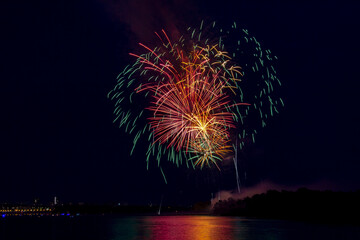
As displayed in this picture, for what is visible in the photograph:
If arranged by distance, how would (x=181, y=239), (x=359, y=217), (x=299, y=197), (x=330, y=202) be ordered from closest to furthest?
(x=181, y=239)
(x=359, y=217)
(x=330, y=202)
(x=299, y=197)

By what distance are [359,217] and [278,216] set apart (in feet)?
223

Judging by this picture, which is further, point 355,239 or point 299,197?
point 299,197

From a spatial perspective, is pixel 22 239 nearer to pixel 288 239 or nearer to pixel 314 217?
pixel 288 239

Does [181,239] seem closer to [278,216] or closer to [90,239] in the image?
[90,239]

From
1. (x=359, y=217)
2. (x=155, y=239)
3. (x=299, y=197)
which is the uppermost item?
(x=299, y=197)

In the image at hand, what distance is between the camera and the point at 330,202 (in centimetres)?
10288

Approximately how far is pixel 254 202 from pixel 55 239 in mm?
154779

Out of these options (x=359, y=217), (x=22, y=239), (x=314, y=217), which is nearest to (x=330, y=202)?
(x=314, y=217)

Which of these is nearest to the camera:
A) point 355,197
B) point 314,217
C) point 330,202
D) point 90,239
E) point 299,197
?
point 90,239

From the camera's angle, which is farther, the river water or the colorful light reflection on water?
the river water

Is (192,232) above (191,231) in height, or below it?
below

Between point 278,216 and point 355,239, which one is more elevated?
point 278,216

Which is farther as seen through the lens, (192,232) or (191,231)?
(191,231)

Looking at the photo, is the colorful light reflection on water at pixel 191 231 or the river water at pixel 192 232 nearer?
the colorful light reflection on water at pixel 191 231
